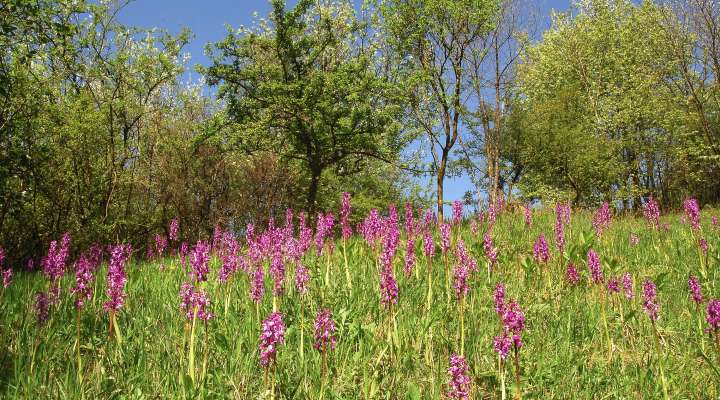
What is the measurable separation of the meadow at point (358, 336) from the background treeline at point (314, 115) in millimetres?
7807

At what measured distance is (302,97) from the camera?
942 inches

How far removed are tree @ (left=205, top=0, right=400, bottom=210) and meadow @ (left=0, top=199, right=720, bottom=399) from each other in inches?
739

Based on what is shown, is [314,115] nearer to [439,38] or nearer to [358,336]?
[439,38]

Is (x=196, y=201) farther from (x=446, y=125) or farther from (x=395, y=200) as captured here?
(x=395, y=200)

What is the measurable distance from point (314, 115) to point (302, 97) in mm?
1184

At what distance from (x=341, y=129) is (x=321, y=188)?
588 centimetres

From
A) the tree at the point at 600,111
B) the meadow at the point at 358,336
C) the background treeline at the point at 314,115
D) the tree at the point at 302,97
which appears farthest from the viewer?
the tree at the point at 600,111

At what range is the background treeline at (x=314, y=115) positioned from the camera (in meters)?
15.0

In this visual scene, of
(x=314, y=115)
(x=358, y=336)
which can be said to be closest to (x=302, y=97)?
(x=314, y=115)

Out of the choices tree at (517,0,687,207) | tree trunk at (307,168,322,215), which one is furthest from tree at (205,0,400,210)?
tree at (517,0,687,207)

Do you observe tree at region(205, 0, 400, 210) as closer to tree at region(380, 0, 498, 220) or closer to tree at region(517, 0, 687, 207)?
tree at region(380, 0, 498, 220)

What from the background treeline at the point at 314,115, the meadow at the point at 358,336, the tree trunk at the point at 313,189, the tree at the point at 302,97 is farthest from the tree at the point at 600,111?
the meadow at the point at 358,336

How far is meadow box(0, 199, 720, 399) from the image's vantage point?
9.09 feet

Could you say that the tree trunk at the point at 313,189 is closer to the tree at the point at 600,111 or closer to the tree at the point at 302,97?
the tree at the point at 302,97
